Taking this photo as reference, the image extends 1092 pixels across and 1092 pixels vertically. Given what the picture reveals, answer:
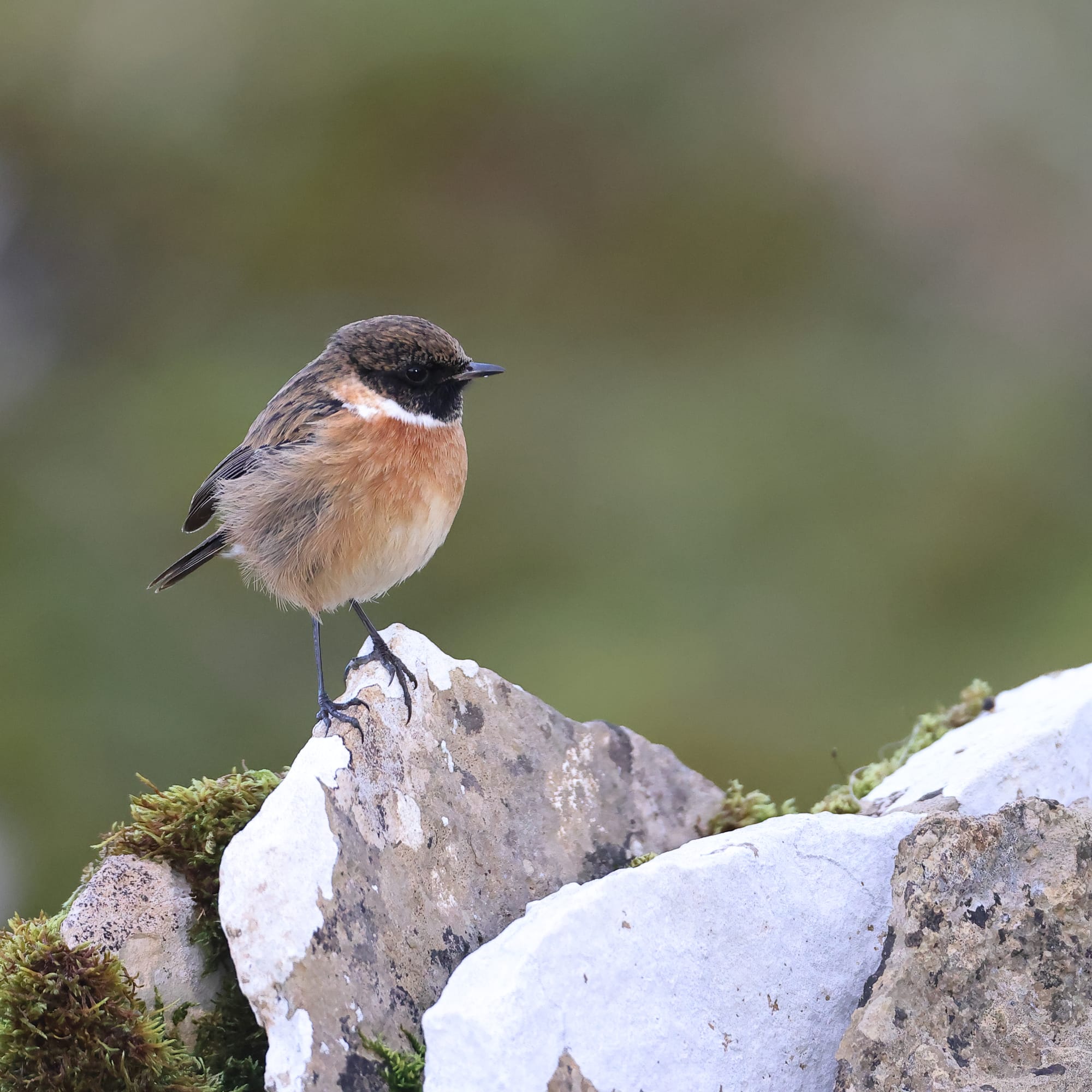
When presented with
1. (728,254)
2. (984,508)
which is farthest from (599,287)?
(984,508)

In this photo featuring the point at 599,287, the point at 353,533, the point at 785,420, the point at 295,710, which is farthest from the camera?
the point at 599,287

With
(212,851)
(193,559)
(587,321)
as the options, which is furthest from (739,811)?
(587,321)

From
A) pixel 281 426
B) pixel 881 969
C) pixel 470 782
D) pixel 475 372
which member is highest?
pixel 475 372

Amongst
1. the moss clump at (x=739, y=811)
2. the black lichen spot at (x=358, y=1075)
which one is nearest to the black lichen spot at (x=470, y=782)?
the black lichen spot at (x=358, y=1075)

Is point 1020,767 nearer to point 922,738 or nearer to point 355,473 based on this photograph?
point 922,738

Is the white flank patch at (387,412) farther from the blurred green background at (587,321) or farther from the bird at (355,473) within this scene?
the blurred green background at (587,321)

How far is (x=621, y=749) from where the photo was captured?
5.21 m

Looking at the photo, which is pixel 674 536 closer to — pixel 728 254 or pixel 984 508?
pixel 984 508

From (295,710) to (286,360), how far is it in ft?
12.9

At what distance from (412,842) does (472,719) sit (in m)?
0.70

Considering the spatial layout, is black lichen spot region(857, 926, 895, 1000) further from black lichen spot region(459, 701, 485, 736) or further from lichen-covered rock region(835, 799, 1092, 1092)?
black lichen spot region(459, 701, 485, 736)

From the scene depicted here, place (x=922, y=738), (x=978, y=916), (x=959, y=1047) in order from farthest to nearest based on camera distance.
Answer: (x=922, y=738) < (x=978, y=916) < (x=959, y=1047)

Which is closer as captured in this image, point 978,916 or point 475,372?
point 978,916

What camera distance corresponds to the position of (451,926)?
4.14 meters
